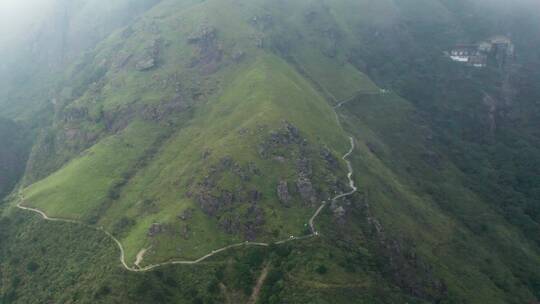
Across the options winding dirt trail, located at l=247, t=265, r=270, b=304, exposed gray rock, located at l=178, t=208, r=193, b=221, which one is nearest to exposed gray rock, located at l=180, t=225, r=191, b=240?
exposed gray rock, located at l=178, t=208, r=193, b=221

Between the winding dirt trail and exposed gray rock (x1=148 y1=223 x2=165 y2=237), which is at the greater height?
exposed gray rock (x1=148 y1=223 x2=165 y2=237)

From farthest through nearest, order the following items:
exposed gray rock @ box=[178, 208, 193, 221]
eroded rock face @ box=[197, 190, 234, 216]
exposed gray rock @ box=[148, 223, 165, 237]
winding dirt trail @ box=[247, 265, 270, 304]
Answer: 1. eroded rock face @ box=[197, 190, 234, 216]
2. exposed gray rock @ box=[178, 208, 193, 221]
3. exposed gray rock @ box=[148, 223, 165, 237]
4. winding dirt trail @ box=[247, 265, 270, 304]

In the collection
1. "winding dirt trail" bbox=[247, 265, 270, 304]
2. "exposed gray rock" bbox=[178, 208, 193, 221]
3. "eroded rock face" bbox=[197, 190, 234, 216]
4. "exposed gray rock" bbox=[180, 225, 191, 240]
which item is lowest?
"winding dirt trail" bbox=[247, 265, 270, 304]

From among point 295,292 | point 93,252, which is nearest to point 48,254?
point 93,252

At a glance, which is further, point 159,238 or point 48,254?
point 48,254

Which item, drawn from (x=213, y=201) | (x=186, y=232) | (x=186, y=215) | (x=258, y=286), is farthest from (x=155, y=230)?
(x=258, y=286)

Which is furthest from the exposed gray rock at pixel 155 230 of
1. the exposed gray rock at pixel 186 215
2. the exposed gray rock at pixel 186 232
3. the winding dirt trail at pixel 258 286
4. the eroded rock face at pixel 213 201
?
the winding dirt trail at pixel 258 286

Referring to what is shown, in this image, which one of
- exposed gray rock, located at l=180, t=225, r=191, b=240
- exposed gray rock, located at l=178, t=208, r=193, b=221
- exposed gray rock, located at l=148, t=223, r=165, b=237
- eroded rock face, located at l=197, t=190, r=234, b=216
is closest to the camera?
exposed gray rock, located at l=180, t=225, r=191, b=240

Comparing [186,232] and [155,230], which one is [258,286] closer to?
[186,232]

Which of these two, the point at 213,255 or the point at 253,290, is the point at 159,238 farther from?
the point at 253,290

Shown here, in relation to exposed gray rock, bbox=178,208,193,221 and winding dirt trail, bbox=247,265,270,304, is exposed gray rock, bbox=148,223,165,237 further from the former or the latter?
winding dirt trail, bbox=247,265,270,304

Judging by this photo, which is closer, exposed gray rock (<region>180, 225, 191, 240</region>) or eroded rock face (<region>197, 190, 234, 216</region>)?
exposed gray rock (<region>180, 225, 191, 240</region>)
